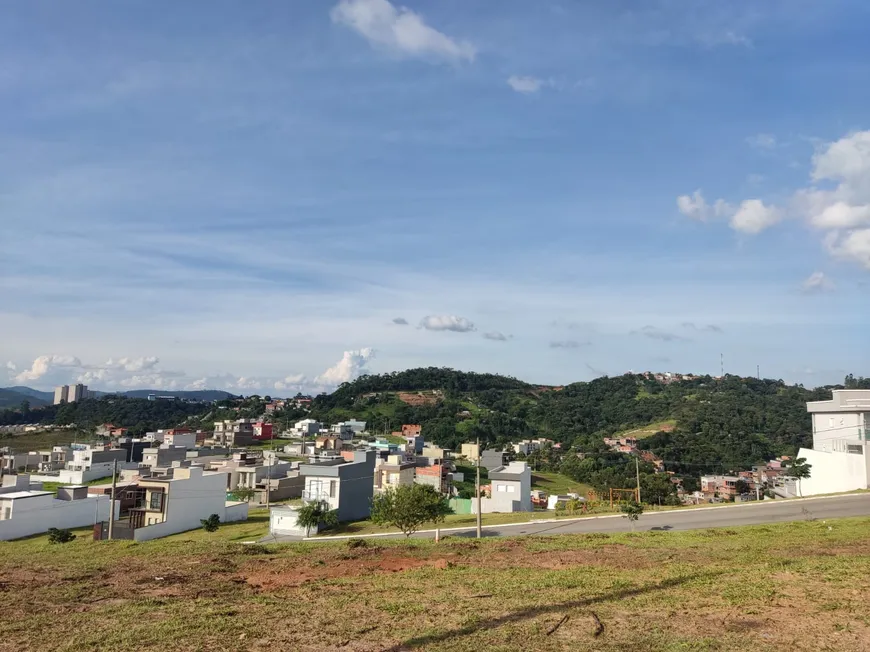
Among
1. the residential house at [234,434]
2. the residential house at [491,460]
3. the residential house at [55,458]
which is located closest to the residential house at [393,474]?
the residential house at [491,460]

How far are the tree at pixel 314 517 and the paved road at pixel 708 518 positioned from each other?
10.1 meters

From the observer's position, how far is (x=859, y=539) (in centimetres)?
2108

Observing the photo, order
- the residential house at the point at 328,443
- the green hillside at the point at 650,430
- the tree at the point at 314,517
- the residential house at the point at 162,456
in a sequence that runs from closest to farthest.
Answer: the tree at the point at 314,517
the residential house at the point at 162,456
the green hillside at the point at 650,430
the residential house at the point at 328,443

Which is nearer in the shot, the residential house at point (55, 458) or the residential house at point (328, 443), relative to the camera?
the residential house at point (55, 458)

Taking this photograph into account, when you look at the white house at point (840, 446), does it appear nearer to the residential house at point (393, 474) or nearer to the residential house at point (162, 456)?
the residential house at point (393, 474)

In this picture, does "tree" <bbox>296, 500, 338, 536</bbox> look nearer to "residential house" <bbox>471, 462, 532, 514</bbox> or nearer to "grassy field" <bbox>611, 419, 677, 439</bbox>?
"residential house" <bbox>471, 462, 532, 514</bbox>

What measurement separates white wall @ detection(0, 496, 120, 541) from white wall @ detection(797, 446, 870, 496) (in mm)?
58583

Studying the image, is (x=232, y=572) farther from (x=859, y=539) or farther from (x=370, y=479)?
(x=370, y=479)

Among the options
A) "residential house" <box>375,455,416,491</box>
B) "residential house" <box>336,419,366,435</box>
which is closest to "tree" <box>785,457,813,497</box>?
"residential house" <box>375,455,416,491</box>

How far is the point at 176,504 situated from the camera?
1914 inches

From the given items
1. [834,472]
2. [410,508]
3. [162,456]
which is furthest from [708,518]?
[162,456]

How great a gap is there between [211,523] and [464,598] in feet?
131

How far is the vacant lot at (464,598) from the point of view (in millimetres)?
11031

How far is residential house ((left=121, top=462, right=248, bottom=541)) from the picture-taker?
4750cm
